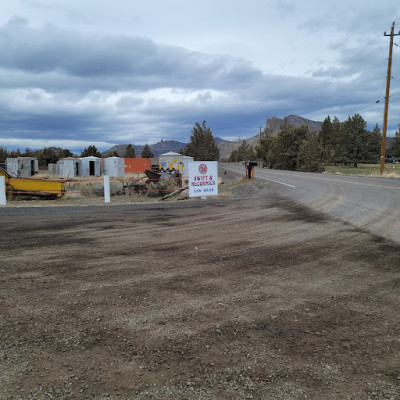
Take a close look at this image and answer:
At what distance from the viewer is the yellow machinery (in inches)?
730

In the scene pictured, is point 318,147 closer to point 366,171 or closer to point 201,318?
point 366,171

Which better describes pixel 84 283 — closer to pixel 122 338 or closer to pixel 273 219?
pixel 122 338

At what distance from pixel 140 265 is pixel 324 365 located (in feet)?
10.9

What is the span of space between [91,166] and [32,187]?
29.4 m

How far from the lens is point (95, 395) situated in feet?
7.63

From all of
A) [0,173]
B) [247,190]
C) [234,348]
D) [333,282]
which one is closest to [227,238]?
[333,282]

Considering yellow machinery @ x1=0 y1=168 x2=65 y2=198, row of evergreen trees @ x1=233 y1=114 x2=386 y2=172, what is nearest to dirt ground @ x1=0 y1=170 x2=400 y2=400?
yellow machinery @ x1=0 y1=168 x2=65 y2=198

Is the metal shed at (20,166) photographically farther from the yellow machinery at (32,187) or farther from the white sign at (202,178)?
the white sign at (202,178)

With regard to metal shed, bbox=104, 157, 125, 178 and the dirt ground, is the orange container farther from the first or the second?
the dirt ground

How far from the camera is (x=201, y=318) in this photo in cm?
343

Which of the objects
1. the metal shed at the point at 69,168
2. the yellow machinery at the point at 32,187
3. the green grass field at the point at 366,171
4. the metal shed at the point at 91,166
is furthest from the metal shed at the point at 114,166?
the green grass field at the point at 366,171

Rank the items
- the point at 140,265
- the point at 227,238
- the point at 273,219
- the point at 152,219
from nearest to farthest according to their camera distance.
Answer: the point at 140,265
the point at 227,238
the point at 273,219
the point at 152,219

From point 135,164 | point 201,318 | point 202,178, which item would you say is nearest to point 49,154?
point 135,164

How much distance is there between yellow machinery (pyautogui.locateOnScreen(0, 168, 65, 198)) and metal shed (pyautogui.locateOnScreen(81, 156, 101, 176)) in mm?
27994
